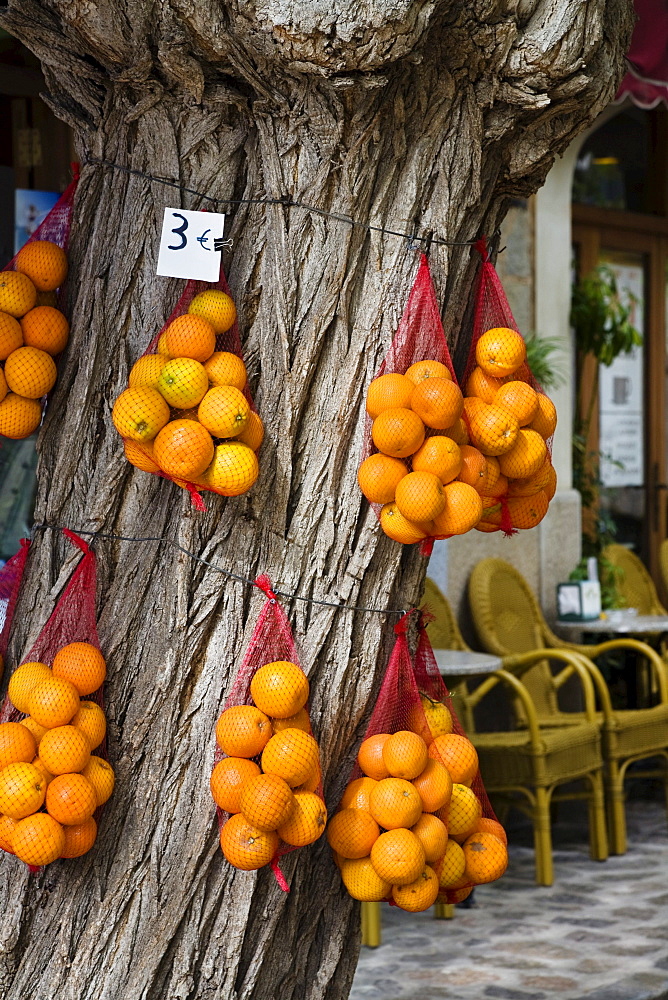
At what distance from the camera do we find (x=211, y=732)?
86.5 inches

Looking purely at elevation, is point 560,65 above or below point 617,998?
above

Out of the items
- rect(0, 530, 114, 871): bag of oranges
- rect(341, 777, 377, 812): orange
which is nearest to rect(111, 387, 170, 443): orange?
rect(0, 530, 114, 871): bag of oranges

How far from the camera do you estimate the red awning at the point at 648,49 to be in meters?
5.13

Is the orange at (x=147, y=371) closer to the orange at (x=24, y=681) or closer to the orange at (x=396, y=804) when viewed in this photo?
the orange at (x=24, y=681)

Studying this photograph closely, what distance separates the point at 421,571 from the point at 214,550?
16.6 inches

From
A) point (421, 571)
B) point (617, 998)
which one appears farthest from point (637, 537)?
point (421, 571)

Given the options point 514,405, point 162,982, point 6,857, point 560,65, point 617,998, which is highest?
point 560,65

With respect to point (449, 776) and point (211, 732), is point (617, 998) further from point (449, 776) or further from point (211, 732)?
point (211, 732)

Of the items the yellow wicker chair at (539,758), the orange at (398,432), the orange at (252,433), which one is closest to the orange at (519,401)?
the orange at (398,432)

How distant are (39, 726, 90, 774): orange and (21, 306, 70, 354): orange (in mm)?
709

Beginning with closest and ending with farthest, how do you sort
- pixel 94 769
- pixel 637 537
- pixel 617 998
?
pixel 94 769 < pixel 617 998 < pixel 637 537

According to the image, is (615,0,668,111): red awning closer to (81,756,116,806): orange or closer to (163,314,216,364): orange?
(163,314,216,364): orange

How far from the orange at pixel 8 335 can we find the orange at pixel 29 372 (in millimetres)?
11

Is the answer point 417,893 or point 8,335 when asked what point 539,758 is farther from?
point 8,335
